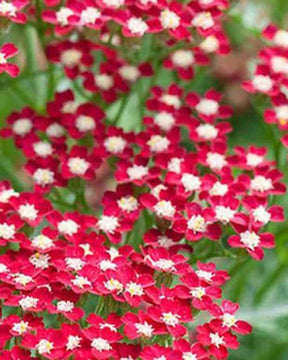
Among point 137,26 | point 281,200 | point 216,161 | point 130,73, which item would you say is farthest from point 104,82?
point 281,200

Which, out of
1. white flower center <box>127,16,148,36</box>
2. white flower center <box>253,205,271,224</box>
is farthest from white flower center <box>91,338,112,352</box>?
white flower center <box>127,16,148,36</box>

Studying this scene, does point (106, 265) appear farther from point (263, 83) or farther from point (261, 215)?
point (263, 83)

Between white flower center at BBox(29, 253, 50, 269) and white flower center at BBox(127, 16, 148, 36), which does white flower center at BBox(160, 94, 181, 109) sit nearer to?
white flower center at BBox(127, 16, 148, 36)

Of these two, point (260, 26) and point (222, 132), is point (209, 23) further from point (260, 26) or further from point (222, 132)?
point (260, 26)

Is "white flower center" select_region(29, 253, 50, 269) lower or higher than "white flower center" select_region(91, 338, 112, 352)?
higher

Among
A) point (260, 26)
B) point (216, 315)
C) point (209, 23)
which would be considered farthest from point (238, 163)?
point (260, 26)
